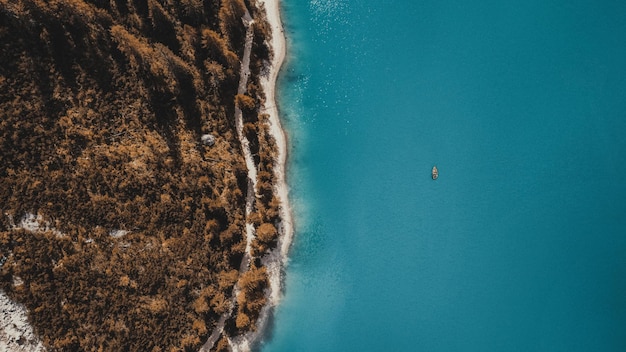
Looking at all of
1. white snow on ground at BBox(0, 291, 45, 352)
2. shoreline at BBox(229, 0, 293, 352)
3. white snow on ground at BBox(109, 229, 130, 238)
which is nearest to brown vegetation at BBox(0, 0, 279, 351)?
white snow on ground at BBox(109, 229, 130, 238)

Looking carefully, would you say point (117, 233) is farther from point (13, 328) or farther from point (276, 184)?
point (276, 184)

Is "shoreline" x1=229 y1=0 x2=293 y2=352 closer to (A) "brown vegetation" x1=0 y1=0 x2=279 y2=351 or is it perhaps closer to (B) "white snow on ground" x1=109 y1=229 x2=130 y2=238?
(A) "brown vegetation" x1=0 y1=0 x2=279 y2=351

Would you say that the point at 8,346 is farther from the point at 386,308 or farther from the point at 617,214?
the point at 617,214

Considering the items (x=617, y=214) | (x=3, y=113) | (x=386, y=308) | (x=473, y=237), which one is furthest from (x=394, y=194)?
(x=3, y=113)

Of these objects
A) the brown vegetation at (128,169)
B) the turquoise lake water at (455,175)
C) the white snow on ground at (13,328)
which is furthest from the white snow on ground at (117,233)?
the turquoise lake water at (455,175)

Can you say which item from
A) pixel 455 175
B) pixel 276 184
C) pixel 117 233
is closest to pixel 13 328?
pixel 117 233

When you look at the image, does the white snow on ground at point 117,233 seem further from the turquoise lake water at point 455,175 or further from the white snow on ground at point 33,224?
the turquoise lake water at point 455,175

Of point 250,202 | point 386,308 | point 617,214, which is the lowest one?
point 386,308
